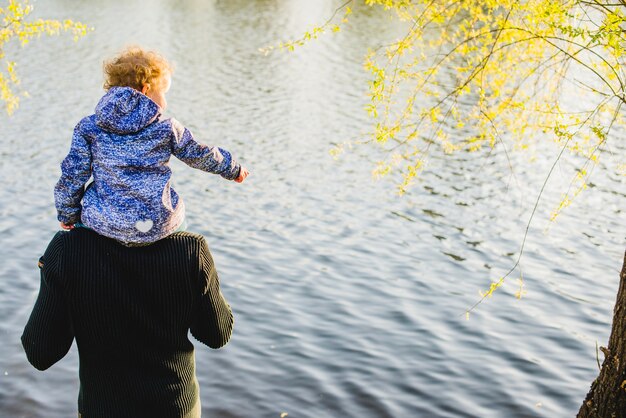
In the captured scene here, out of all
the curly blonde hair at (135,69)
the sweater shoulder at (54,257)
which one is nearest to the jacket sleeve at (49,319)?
the sweater shoulder at (54,257)

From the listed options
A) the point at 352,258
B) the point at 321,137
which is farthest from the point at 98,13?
the point at 352,258

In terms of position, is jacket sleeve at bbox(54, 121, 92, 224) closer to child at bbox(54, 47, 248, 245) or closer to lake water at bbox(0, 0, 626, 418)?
child at bbox(54, 47, 248, 245)

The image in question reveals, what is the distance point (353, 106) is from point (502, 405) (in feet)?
44.4

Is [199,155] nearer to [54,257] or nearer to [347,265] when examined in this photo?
[54,257]

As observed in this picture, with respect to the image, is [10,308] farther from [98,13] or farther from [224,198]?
[98,13]

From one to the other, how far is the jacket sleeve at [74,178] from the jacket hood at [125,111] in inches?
4.5

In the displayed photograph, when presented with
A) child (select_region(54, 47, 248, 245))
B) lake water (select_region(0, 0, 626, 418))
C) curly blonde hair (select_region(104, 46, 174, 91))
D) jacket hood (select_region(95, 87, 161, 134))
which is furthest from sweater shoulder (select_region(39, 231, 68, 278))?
lake water (select_region(0, 0, 626, 418))

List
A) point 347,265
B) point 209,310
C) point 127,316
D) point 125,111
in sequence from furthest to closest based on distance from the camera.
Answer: point 347,265, point 209,310, point 127,316, point 125,111

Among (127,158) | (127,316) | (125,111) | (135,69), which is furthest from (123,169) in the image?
(127,316)

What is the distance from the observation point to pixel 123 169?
8.58 feet

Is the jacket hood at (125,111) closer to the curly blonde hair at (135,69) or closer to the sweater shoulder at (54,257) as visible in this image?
the curly blonde hair at (135,69)

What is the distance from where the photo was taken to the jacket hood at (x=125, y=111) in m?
2.55

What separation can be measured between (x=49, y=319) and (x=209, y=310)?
561 mm

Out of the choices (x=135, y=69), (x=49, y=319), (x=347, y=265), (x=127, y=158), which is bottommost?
(x=347, y=265)
